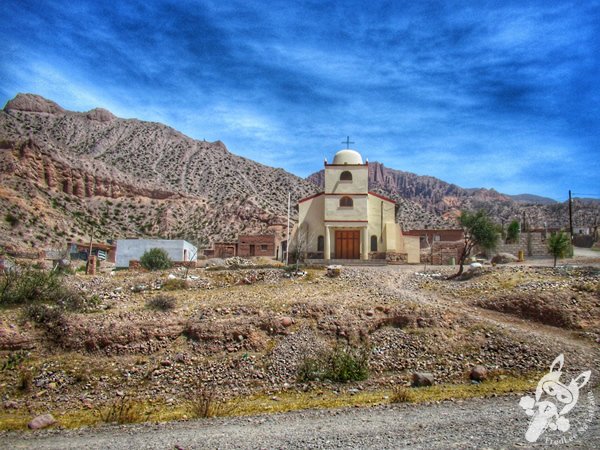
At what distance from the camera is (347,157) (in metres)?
38.1

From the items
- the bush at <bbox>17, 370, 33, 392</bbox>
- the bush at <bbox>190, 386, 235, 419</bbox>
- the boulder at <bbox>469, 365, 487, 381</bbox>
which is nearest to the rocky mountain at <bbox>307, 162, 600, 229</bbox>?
the boulder at <bbox>469, 365, 487, 381</bbox>

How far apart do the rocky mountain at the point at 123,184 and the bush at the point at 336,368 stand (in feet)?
133

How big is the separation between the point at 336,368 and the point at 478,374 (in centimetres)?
389

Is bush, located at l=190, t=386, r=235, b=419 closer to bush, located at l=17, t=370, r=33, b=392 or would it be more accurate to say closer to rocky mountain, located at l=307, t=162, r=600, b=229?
bush, located at l=17, t=370, r=33, b=392

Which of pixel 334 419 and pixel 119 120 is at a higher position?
pixel 119 120

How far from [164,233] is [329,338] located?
55.4 m

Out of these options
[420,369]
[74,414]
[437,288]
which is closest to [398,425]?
[420,369]

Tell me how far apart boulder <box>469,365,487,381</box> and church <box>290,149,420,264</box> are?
829 inches

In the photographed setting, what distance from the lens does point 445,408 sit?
36.6 feet

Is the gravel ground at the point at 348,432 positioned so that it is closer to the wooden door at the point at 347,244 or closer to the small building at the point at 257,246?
the wooden door at the point at 347,244

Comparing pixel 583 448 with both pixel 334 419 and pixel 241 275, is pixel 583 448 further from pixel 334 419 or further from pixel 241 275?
pixel 241 275

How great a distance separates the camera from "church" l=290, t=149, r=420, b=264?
3581 cm

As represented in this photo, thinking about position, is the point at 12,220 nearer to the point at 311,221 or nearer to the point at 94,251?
the point at 94,251

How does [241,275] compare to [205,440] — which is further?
[241,275]
